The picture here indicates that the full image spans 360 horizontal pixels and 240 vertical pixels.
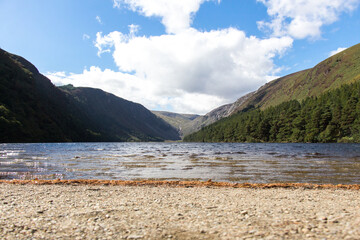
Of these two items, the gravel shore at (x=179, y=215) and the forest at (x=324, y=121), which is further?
the forest at (x=324, y=121)

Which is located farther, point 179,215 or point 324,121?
point 324,121

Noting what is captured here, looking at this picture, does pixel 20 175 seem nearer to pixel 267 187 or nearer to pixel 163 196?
pixel 163 196

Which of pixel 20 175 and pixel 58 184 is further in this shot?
pixel 20 175

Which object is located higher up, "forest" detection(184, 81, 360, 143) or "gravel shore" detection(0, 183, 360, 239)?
"forest" detection(184, 81, 360, 143)

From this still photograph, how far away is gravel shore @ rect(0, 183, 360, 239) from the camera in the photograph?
27.5 ft

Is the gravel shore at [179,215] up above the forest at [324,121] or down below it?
below

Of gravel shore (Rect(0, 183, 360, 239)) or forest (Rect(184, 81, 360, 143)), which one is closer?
gravel shore (Rect(0, 183, 360, 239))

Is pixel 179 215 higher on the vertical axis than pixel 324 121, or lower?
lower

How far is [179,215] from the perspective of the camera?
35.0 feet

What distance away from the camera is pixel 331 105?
142 metres

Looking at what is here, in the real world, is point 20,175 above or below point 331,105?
below

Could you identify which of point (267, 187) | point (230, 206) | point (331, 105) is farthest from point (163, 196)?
point (331, 105)

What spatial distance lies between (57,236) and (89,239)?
4.48ft

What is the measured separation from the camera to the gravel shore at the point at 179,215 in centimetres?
839
